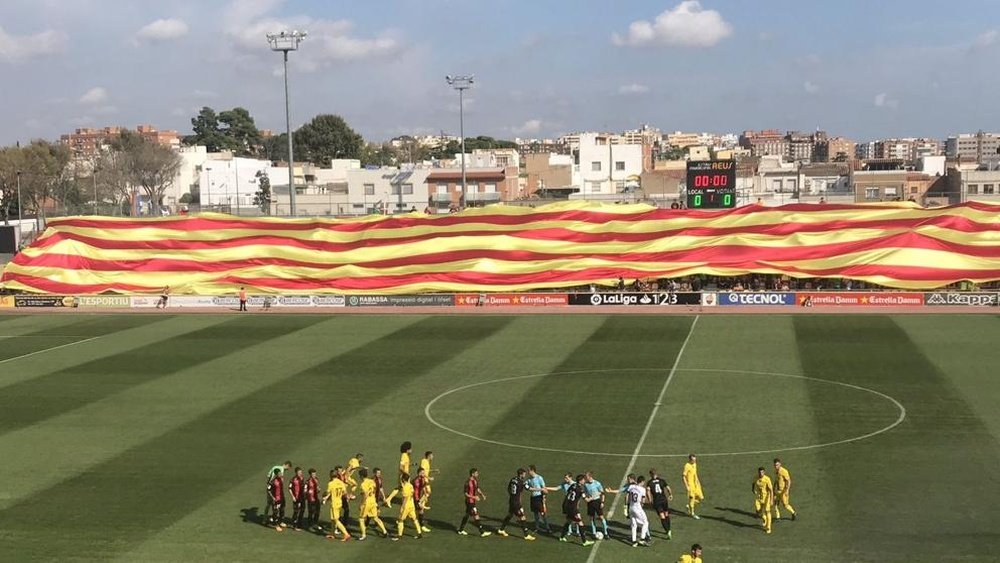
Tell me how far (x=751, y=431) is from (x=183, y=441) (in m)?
15.0

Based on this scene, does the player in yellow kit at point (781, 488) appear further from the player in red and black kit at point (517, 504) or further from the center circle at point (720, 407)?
the player in red and black kit at point (517, 504)

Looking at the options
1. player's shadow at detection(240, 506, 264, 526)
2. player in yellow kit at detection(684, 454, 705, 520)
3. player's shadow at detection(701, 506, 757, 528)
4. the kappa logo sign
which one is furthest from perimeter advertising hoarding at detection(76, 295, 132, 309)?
player's shadow at detection(701, 506, 757, 528)

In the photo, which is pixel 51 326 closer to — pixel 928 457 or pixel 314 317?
pixel 314 317

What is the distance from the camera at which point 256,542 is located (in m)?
20.4

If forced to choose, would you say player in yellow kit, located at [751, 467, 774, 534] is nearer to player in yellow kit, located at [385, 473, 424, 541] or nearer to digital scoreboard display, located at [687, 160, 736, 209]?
player in yellow kit, located at [385, 473, 424, 541]

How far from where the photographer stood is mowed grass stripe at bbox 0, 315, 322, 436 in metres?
32.6

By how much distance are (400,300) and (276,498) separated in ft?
111

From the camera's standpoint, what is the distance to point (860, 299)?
1954 inches

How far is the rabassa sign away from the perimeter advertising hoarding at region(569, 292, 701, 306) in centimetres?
133

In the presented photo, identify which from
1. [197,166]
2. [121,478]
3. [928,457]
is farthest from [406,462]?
[197,166]

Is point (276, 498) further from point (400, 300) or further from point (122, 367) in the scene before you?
point (400, 300)

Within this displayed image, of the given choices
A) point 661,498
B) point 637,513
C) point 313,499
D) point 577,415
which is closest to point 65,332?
point 577,415

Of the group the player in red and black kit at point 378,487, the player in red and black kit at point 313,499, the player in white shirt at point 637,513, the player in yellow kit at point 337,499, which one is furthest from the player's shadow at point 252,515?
the player in white shirt at point 637,513

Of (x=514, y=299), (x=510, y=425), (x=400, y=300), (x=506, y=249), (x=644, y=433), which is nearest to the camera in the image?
(x=644, y=433)
